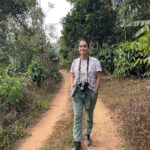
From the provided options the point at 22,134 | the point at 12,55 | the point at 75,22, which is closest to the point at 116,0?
the point at 75,22

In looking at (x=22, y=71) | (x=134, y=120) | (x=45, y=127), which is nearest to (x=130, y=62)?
(x=22, y=71)

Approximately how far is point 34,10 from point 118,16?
228 inches

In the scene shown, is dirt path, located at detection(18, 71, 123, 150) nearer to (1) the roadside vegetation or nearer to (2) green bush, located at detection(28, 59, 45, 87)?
(1) the roadside vegetation

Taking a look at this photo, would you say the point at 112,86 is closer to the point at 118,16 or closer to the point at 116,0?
the point at 118,16

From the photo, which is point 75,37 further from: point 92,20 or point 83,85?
point 83,85

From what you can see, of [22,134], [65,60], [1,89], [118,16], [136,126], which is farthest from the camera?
[65,60]

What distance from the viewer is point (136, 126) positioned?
7.89m

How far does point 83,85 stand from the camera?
22.5 feet

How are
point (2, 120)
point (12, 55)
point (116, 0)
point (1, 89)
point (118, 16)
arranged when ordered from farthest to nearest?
point (116, 0)
point (118, 16)
point (12, 55)
point (1, 89)
point (2, 120)

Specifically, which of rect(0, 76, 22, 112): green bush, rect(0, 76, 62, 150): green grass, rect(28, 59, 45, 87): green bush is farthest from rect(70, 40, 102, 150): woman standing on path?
rect(28, 59, 45, 87): green bush

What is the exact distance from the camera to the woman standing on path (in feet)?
22.6

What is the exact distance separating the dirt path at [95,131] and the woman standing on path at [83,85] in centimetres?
65

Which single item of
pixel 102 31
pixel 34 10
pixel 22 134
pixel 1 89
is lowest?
pixel 22 134

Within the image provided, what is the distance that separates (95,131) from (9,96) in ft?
10.9
